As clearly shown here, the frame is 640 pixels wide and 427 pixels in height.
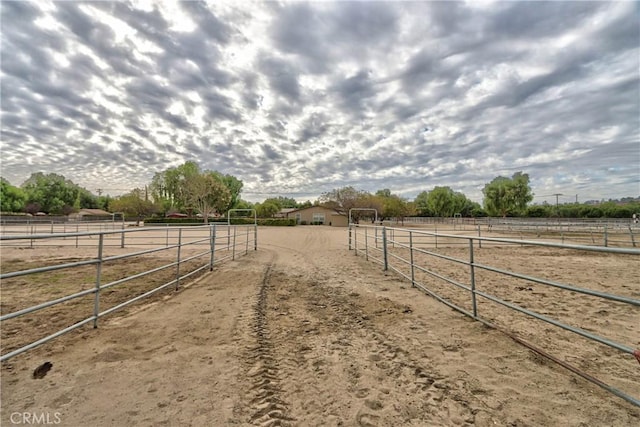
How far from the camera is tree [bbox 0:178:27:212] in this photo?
141ft

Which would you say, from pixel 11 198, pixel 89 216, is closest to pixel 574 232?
pixel 89 216

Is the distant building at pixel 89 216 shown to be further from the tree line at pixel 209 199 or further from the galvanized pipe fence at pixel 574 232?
the galvanized pipe fence at pixel 574 232

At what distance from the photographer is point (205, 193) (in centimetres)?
3706

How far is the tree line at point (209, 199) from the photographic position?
1540 inches

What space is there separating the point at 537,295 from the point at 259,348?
4.71 meters

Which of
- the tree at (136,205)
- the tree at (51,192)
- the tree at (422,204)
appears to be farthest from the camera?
the tree at (422,204)

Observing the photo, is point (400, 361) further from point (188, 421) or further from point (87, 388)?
point (87, 388)

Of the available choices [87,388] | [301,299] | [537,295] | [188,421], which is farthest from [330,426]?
[537,295]

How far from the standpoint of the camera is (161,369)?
2.32 metres

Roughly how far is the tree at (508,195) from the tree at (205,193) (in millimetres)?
45790

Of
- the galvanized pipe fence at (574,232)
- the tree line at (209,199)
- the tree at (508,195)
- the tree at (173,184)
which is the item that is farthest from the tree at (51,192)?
the tree at (508,195)

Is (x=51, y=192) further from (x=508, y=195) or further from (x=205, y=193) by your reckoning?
(x=508, y=195)

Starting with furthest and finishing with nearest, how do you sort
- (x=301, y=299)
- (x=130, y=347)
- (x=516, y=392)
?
(x=301, y=299), (x=130, y=347), (x=516, y=392)

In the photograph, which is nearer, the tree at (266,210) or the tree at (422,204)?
the tree at (266,210)
